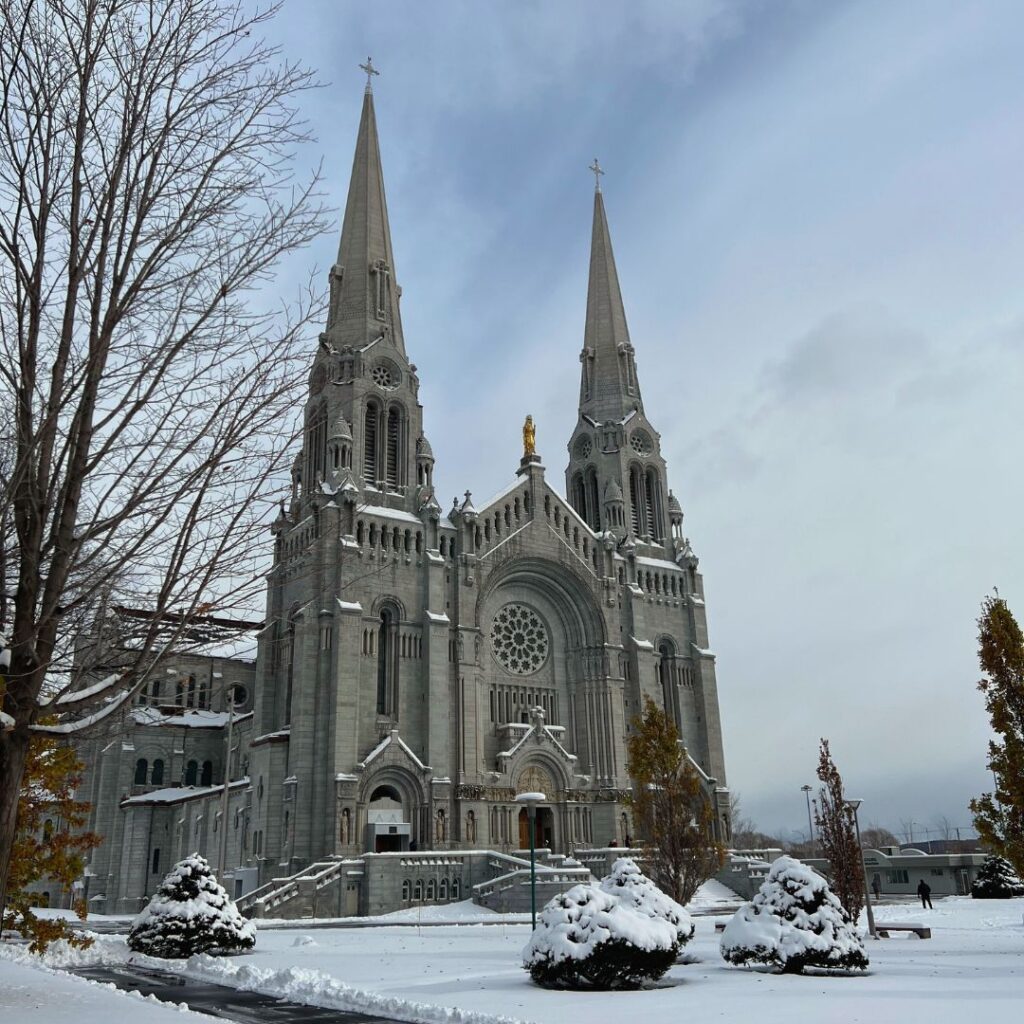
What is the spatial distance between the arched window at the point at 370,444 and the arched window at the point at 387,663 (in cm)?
758

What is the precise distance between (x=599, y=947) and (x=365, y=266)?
47692 mm

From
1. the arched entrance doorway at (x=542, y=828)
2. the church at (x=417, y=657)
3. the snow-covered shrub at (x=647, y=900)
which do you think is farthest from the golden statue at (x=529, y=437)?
the snow-covered shrub at (x=647, y=900)

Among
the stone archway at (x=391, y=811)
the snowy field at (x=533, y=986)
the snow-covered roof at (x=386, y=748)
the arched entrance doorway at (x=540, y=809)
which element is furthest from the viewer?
the arched entrance doorway at (x=540, y=809)

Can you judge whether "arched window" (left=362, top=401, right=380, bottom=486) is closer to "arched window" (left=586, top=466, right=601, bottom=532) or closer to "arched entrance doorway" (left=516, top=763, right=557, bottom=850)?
"arched window" (left=586, top=466, right=601, bottom=532)

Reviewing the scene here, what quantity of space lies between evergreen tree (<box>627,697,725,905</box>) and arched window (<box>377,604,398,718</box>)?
15954 millimetres

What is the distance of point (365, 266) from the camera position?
5628 centimetres

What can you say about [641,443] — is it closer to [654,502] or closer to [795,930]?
[654,502]

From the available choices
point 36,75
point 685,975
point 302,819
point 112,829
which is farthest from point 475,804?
point 36,75

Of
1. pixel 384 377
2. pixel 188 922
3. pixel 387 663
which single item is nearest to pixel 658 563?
pixel 387 663

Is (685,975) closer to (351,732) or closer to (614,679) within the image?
(351,732)

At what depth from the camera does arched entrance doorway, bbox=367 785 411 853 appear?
136 ft

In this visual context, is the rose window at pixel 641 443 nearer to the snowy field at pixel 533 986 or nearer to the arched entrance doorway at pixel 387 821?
the arched entrance doorway at pixel 387 821

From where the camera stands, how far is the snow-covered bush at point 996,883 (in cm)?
4212

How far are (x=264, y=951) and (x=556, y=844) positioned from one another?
26.7 metres
